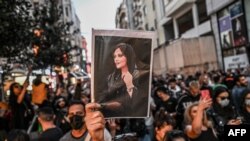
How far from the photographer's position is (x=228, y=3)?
23.7 m

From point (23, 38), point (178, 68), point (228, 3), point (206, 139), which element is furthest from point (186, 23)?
point (206, 139)

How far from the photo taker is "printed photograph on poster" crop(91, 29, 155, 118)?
11.1ft

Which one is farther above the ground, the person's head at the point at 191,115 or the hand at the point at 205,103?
the hand at the point at 205,103

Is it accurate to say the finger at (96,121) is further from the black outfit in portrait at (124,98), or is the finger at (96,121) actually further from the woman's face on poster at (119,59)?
the woman's face on poster at (119,59)

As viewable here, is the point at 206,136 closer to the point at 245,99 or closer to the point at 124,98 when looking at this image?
the point at 245,99

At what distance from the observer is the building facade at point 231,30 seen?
871 inches

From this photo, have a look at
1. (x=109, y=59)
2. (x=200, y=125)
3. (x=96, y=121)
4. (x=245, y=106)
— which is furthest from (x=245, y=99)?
(x=96, y=121)

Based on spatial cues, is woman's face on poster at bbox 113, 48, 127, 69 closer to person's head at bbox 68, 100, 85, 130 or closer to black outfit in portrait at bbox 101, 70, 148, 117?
black outfit in portrait at bbox 101, 70, 148, 117

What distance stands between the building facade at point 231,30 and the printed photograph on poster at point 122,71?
1815 centimetres

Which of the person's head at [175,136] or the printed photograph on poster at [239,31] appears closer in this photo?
the person's head at [175,136]

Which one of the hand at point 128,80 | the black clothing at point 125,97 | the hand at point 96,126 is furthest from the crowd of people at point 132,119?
the hand at point 128,80

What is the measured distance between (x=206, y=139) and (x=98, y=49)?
2.04 m

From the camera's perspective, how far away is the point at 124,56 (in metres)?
3.53

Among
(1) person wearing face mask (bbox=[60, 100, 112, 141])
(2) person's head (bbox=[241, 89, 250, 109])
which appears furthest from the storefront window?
(1) person wearing face mask (bbox=[60, 100, 112, 141])
